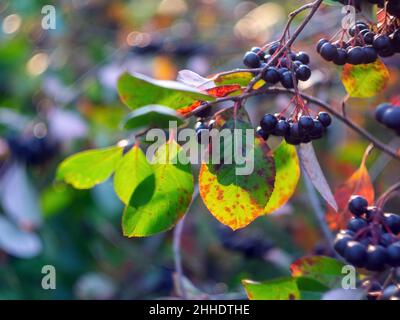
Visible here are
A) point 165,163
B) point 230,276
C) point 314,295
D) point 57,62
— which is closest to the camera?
point 165,163

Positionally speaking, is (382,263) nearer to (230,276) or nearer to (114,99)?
(230,276)

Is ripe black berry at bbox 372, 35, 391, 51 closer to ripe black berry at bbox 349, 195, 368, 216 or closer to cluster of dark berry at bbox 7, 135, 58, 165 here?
ripe black berry at bbox 349, 195, 368, 216

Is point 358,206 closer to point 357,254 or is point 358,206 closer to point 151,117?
point 357,254

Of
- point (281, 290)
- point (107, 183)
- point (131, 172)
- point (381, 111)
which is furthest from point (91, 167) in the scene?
point (107, 183)

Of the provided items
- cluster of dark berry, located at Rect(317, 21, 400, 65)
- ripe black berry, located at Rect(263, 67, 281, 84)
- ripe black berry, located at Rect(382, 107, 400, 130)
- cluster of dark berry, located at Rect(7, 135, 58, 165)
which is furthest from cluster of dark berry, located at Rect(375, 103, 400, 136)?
cluster of dark berry, located at Rect(7, 135, 58, 165)
